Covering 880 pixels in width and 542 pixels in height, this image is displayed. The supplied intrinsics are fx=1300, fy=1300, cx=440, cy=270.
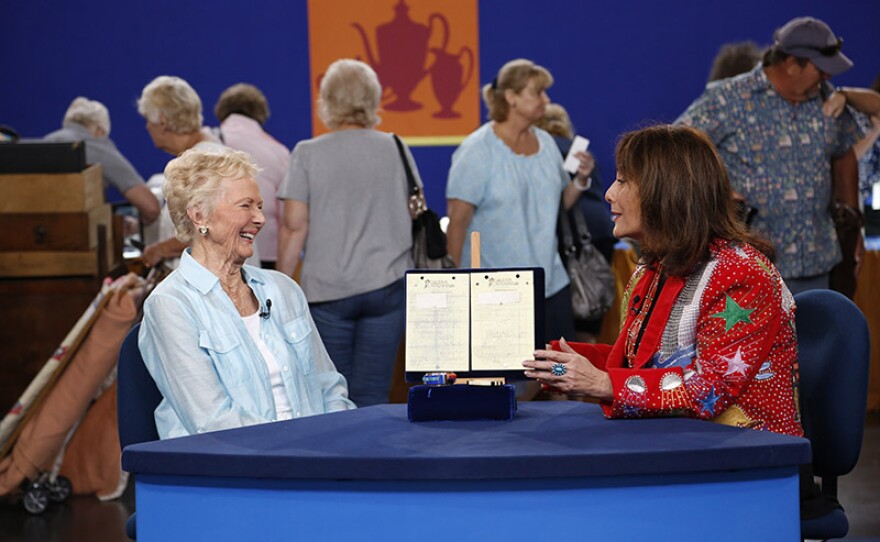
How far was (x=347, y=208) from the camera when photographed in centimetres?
454

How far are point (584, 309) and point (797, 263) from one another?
1.02m

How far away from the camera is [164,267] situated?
495 cm

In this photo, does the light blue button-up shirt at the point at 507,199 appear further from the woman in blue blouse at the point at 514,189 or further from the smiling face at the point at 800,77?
the smiling face at the point at 800,77

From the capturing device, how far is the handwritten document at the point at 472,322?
97.7 inches

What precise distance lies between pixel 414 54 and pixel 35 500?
4.92 metres

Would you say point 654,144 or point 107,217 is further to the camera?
point 107,217

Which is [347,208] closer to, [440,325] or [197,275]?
[197,275]

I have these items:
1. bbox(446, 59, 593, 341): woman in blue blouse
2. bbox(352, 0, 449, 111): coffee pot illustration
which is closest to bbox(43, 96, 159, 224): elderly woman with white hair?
bbox(446, 59, 593, 341): woman in blue blouse

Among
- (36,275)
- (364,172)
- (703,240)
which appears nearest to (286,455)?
(703,240)

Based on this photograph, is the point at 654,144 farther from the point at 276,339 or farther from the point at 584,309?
the point at 584,309

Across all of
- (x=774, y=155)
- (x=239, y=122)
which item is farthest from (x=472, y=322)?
(x=239, y=122)

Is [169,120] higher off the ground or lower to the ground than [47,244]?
higher

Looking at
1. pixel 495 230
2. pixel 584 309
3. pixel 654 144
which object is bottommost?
pixel 584 309

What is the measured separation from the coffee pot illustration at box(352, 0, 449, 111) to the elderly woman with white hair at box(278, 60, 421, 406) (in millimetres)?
4341
